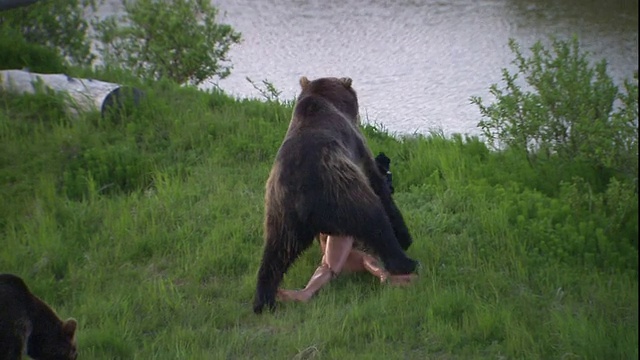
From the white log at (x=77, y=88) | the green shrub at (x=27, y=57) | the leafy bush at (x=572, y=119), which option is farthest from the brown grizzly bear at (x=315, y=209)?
the green shrub at (x=27, y=57)

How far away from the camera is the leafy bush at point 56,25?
9688 mm

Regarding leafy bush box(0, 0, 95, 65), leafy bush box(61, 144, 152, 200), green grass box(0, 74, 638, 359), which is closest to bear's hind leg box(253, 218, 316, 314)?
green grass box(0, 74, 638, 359)

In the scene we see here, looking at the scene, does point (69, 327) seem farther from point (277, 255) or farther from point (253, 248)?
point (253, 248)

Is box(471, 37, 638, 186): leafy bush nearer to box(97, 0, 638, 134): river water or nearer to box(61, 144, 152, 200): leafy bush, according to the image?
box(97, 0, 638, 134): river water

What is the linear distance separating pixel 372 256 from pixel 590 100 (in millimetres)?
2109

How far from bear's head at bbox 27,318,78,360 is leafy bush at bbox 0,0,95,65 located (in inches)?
222

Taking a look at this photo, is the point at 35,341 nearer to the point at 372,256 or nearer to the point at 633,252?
the point at 372,256

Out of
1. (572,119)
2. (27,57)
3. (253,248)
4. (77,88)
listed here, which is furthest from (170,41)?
(572,119)

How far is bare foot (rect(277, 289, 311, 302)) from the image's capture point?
5.23 metres

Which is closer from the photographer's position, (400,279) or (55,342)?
(55,342)

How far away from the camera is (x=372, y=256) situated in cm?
555

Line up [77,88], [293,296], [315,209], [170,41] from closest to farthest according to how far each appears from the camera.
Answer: [315,209]
[293,296]
[77,88]
[170,41]

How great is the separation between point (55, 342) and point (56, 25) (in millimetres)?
6183

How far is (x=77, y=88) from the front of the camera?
8.05 metres
